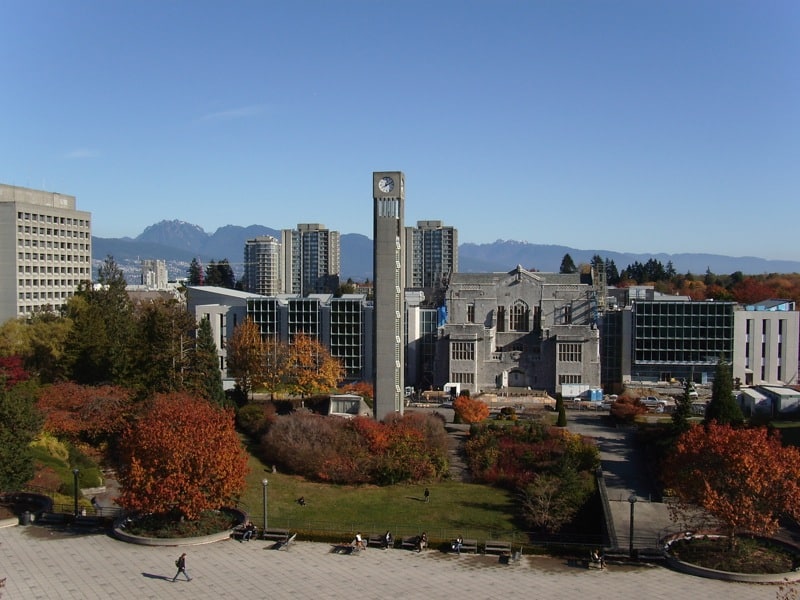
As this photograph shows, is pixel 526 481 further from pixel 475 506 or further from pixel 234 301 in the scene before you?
pixel 234 301

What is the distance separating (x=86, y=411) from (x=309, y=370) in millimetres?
17310

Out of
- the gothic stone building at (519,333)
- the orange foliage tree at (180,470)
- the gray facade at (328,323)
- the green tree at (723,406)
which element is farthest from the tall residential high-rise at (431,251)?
the orange foliage tree at (180,470)

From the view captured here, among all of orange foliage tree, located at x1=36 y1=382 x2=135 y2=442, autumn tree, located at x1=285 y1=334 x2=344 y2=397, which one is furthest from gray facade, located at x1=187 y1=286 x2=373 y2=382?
orange foliage tree, located at x1=36 y1=382 x2=135 y2=442

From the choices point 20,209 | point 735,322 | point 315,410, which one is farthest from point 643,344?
point 20,209

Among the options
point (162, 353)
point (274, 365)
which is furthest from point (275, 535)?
point (274, 365)

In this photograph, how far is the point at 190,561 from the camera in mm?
25141

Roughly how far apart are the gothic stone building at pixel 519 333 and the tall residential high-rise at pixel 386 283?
17.7m

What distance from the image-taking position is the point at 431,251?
160 m

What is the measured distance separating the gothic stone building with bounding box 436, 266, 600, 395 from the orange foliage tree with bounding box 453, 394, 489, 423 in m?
12.0

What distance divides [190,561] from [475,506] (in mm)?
15469

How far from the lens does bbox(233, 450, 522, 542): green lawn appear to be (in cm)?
3288

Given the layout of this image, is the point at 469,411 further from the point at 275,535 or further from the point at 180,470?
the point at 180,470

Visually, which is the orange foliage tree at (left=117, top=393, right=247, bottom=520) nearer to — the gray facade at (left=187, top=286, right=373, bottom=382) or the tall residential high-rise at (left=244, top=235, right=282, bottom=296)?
the gray facade at (left=187, top=286, right=373, bottom=382)

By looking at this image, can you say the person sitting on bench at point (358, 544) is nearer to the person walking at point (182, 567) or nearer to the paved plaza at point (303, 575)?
the paved plaza at point (303, 575)
